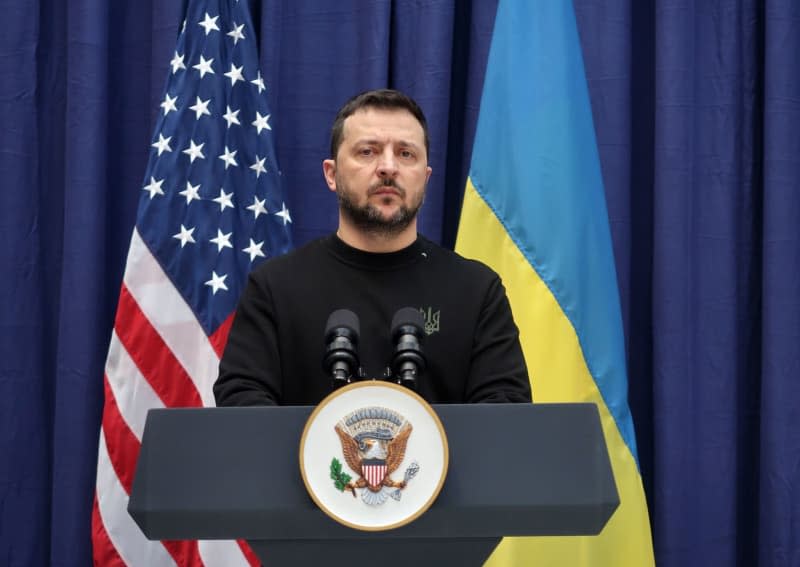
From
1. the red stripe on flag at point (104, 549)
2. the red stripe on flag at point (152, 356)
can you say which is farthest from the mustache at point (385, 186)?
the red stripe on flag at point (104, 549)

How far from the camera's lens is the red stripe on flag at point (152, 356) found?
296 cm

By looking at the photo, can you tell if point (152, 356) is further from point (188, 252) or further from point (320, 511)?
point (320, 511)

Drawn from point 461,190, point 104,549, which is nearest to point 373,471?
point 104,549

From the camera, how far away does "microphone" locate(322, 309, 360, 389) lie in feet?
4.69

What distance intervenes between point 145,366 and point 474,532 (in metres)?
1.91

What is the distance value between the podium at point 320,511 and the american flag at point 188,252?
1661mm

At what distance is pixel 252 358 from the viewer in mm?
1904

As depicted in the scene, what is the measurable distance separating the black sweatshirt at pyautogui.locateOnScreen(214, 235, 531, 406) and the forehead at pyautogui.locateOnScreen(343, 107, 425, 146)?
251 millimetres

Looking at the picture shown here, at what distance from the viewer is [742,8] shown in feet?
10.9

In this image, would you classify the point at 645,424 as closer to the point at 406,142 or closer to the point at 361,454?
the point at 406,142

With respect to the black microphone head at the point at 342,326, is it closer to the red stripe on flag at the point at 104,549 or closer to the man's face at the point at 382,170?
the man's face at the point at 382,170

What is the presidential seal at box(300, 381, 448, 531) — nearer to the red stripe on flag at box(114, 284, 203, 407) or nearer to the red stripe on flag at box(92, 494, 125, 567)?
the red stripe on flag at box(114, 284, 203, 407)

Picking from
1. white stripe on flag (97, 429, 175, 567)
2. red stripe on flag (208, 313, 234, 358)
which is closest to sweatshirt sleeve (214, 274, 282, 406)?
red stripe on flag (208, 313, 234, 358)

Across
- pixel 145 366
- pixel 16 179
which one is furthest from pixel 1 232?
pixel 145 366
